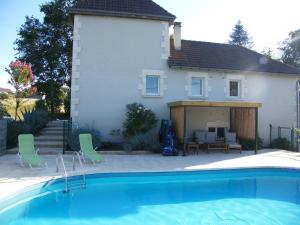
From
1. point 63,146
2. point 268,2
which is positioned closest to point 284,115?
point 268,2

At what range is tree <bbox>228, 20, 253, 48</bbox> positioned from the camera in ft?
185

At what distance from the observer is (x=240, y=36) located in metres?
56.6

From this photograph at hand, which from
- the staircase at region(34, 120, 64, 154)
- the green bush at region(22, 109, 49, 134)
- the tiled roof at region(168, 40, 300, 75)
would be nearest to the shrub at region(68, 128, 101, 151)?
the staircase at region(34, 120, 64, 154)

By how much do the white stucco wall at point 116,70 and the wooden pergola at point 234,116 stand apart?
5.14 feet

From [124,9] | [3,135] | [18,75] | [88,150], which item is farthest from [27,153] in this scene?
[18,75]

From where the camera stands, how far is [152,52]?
1725cm

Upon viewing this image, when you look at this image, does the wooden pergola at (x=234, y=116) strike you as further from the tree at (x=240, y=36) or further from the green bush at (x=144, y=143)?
the tree at (x=240, y=36)

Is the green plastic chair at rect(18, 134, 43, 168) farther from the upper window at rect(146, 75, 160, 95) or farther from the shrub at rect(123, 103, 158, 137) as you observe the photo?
the upper window at rect(146, 75, 160, 95)

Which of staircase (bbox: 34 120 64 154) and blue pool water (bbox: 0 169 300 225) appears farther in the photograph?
staircase (bbox: 34 120 64 154)

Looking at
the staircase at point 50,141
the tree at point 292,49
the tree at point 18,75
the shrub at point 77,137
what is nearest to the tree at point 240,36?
the tree at point 292,49

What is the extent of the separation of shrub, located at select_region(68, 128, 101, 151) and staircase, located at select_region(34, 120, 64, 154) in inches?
24.7

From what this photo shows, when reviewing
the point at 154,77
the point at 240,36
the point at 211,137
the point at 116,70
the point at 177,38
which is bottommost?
the point at 211,137

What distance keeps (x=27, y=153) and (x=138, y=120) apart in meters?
6.17

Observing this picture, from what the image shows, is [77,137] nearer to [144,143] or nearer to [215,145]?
[144,143]
